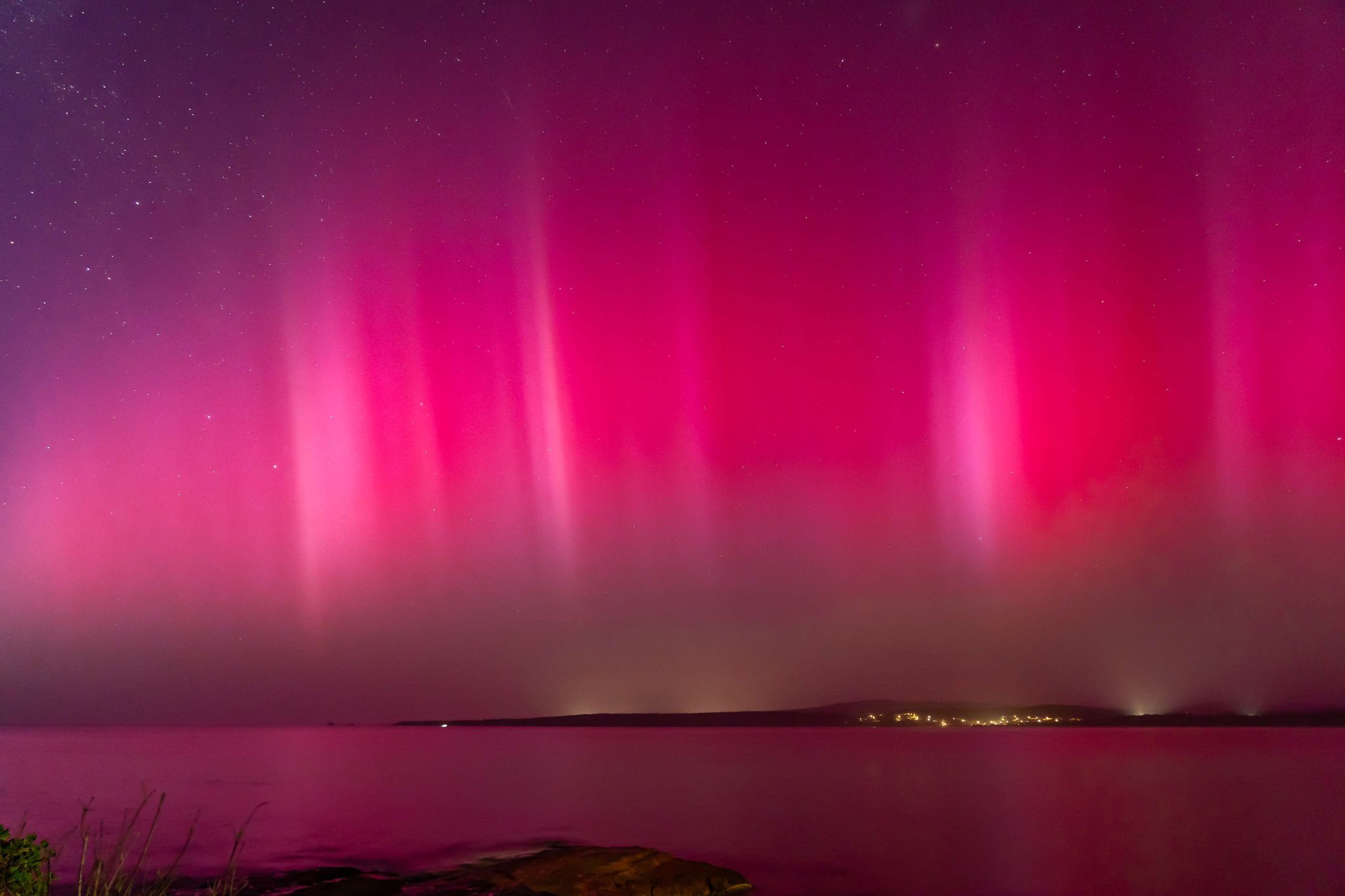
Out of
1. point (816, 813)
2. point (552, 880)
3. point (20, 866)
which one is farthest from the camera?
point (816, 813)

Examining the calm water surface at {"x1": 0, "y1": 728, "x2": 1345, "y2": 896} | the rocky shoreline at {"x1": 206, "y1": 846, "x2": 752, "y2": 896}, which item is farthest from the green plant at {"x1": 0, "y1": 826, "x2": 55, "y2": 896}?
the calm water surface at {"x1": 0, "y1": 728, "x2": 1345, "y2": 896}

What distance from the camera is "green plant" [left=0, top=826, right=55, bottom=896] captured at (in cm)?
1045

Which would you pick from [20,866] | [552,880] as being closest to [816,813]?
[552,880]

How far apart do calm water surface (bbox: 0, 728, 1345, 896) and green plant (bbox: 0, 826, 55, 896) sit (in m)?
19.0

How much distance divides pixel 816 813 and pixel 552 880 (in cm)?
2645

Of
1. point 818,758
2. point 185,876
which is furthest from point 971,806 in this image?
point 818,758

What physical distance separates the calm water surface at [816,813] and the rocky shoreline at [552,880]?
3585 millimetres

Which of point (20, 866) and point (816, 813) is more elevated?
point (20, 866)

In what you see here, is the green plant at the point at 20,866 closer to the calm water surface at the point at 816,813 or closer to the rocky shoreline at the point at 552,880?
the rocky shoreline at the point at 552,880

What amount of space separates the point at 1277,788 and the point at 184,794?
65.9 meters

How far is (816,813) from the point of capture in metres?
45.3

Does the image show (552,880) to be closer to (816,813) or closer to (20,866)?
(20,866)

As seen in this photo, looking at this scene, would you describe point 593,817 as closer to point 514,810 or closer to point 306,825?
point 514,810

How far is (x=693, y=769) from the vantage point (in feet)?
268
